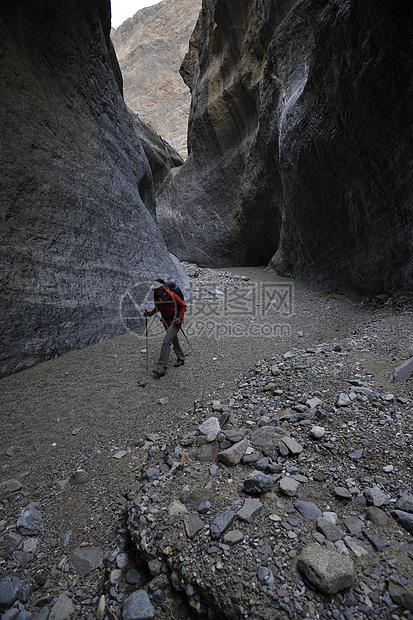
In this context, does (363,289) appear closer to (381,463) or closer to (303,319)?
(303,319)

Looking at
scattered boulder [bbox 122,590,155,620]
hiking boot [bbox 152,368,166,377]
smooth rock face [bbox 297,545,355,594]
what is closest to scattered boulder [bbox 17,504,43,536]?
scattered boulder [bbox 122,590,155,620]

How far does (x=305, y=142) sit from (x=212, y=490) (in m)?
9.66

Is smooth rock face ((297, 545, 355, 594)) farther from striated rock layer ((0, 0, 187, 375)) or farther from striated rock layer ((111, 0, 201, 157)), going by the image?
striated rock layer ((111, 0, 201, 157))

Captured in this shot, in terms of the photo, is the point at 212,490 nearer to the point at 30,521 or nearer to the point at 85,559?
the point at 85,559

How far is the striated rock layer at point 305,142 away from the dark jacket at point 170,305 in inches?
198

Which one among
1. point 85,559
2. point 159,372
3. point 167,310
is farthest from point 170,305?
point 85,559

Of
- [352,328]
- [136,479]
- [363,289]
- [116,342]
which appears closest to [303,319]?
[352,328]

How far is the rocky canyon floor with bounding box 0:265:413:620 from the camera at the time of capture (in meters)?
1.70

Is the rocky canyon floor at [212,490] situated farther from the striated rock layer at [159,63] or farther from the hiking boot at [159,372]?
the striated rock layer at [159,63]

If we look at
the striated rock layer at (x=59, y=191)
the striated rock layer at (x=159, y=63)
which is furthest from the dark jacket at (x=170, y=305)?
the striated rock layer at (x=159, y=63)

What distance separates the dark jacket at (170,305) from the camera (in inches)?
204

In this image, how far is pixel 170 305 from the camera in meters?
5.23

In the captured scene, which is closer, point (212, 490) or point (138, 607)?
point (138, 607)

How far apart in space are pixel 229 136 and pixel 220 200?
134 inches
